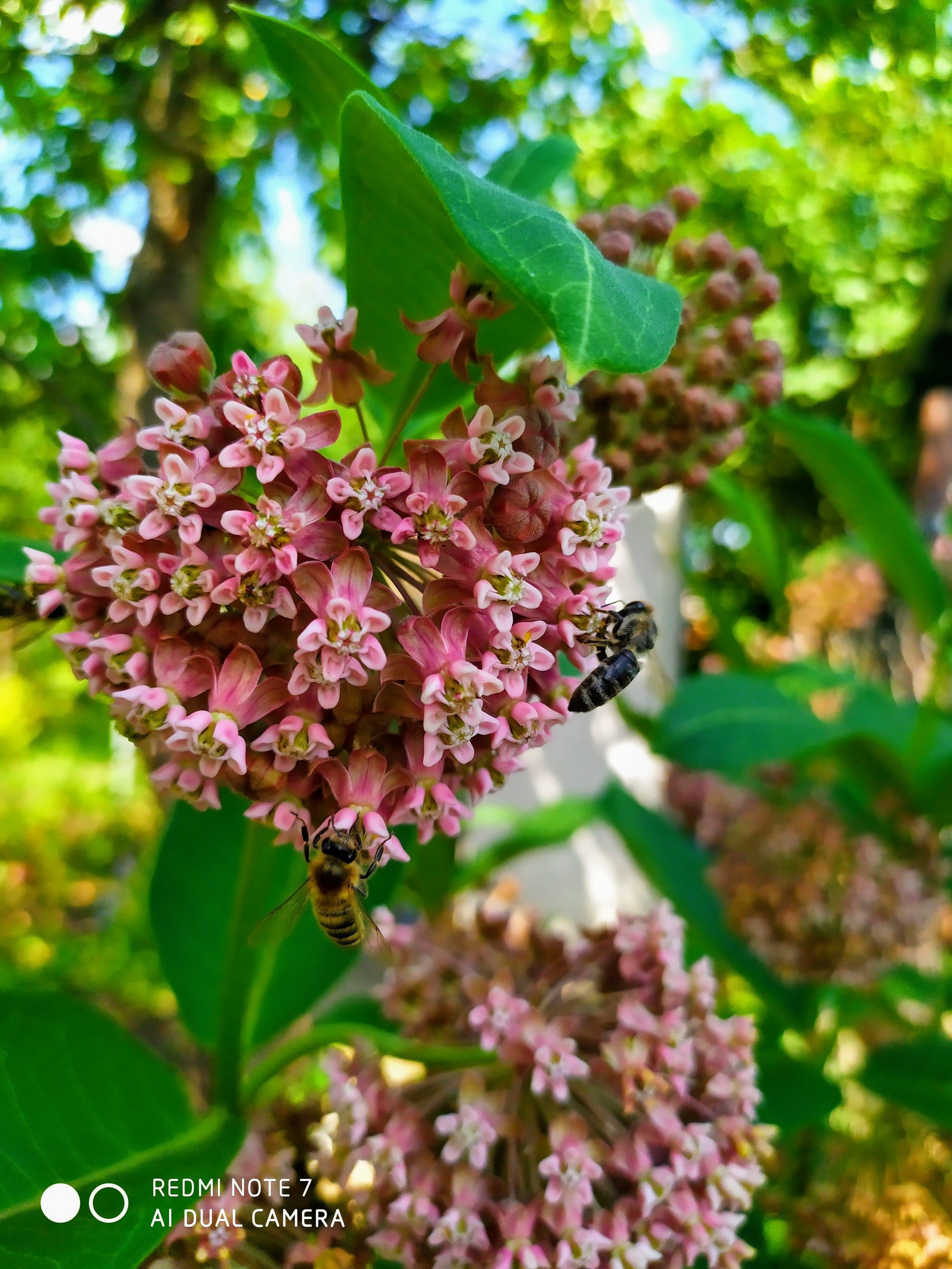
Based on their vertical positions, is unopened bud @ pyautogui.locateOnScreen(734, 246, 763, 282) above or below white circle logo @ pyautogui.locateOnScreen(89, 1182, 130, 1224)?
above

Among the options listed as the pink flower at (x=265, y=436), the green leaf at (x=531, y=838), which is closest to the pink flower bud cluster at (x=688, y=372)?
the pink flower at (x=265, y=436)

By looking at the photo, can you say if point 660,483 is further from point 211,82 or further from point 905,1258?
point 211,82

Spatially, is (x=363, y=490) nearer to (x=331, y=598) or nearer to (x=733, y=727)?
(x=331, y=598)

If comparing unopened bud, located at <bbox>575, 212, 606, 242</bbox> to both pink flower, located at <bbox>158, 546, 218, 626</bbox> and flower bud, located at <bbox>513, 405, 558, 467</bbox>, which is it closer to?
flower bud, located at <bbox>513, 405, 558, 467</bbox>

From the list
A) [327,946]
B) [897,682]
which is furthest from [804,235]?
[327,946]

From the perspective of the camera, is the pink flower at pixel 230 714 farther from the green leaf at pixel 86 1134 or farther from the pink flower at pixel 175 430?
the green leaf at pixel 86 1134

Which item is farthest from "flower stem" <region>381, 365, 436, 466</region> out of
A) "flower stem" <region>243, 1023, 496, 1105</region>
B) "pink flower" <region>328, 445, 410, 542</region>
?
"flower stem" <region>243, 1023, 496, 1105</region>
